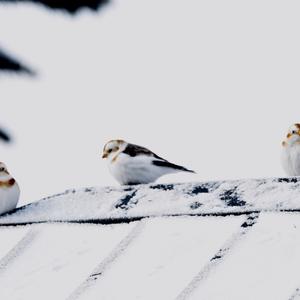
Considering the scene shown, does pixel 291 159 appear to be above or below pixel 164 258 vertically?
below

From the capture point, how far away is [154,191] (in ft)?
10.9

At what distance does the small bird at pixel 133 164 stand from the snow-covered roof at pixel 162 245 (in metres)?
2.13

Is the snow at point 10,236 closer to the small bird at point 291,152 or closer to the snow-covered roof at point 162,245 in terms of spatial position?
the snow-covered roof at point 162,245

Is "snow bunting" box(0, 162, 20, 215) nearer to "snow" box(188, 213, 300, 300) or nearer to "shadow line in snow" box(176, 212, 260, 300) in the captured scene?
"shadow line in snow" box(176, 212, 260, 300)

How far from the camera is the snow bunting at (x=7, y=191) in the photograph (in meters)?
3.90

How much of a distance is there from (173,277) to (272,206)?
450 millimetres

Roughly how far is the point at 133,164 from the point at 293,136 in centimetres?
108

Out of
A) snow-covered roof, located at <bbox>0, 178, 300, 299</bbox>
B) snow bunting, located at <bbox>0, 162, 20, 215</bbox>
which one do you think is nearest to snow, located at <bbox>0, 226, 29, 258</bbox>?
snow-covered roof, located at <bbox>0, 178, 300, 299</bbox>

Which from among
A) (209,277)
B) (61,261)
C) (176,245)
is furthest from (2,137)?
(209,277)

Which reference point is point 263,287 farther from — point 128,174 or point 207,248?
point 128,174

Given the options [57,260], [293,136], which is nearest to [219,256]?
[57,260]

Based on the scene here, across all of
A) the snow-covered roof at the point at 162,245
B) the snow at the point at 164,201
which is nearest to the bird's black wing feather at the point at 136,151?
the snow at the point at 164,201

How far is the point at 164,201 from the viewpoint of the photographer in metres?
3.18

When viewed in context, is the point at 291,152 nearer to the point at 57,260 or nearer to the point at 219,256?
the point at 57,260
